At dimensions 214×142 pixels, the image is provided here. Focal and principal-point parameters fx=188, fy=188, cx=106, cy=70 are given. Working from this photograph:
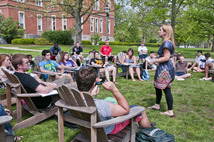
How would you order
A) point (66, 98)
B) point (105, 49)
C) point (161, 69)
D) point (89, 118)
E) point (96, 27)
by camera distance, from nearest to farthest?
point (89, 118), point (66, 98), point (161, 69), point (105, 49), point (96, 27)

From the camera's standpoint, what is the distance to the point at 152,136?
103 inches

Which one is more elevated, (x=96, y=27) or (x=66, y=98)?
(x=96, y=27)

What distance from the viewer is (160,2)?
17219 millimetres

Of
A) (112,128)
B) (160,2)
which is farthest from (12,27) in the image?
(112,128)

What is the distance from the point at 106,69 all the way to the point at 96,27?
33.9 meters

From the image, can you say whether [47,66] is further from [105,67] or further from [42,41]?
[42,41]

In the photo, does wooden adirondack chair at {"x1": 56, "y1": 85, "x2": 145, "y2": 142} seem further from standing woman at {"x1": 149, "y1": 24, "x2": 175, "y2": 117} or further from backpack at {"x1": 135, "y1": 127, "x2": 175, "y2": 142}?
standing woman at {"x1": 149, "y1": 24, "x2": 175, "y2": 117}

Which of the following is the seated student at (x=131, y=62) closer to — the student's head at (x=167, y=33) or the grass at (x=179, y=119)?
the grass at (x=179, y=119)

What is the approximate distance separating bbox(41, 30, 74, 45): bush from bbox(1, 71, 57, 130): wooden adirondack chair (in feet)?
78.4

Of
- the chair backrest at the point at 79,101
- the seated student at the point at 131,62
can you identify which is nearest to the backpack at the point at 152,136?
the chair backrest at the point at 79,101

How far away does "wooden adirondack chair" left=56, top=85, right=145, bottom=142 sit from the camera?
200 cm

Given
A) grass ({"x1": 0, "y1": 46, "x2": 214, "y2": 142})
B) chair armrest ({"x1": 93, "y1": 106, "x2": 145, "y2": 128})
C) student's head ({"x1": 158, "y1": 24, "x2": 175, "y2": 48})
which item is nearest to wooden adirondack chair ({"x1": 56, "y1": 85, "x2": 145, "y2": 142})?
chair armrest ({"x1": 93, "y1": 106, "x2": 145, "y2": 128})

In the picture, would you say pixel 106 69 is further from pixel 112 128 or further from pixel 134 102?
pixel 112 128

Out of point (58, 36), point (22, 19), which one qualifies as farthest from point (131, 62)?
point (22, 19)
